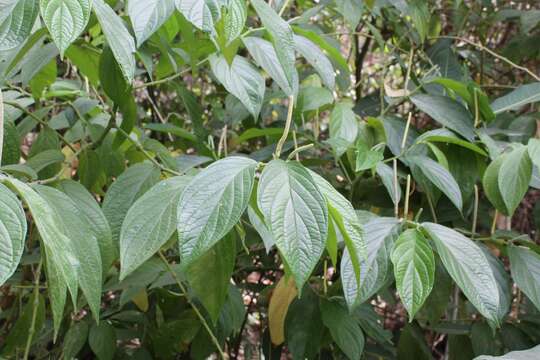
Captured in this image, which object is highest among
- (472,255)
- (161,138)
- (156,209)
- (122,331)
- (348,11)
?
(348,11)

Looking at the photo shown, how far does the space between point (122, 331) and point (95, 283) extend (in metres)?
0.77

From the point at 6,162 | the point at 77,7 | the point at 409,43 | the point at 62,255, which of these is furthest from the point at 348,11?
the point at 62,255

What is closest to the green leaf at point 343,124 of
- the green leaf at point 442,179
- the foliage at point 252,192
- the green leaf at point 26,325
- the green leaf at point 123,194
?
the foliage at point 252,192

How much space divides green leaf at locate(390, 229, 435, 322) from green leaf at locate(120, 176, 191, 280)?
0.24 meters

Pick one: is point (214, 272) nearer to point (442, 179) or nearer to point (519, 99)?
point (442, 179)

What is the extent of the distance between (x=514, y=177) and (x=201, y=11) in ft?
1.87

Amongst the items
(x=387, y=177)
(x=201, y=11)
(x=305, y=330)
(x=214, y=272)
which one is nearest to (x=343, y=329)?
(x=305, y=330)

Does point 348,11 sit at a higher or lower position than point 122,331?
higher

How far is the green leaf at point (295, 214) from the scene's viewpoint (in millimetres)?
557

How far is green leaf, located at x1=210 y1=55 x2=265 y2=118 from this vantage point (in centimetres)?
86

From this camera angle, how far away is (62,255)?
0.51 metres

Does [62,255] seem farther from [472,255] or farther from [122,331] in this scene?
[122,331]

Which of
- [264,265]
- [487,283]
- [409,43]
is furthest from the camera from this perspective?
[409,43]

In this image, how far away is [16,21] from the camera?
577 mm
